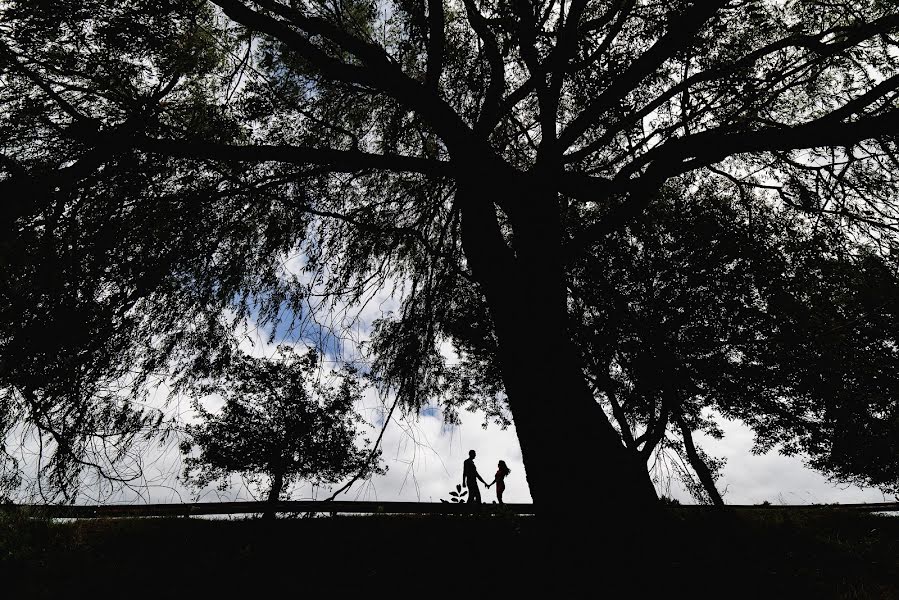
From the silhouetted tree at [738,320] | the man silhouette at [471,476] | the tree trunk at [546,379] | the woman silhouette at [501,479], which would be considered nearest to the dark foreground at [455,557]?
the tree trunk at [546,379]

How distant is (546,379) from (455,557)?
244cm

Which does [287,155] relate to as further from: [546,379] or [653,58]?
[653,58]

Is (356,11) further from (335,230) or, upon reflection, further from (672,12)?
(672,12)

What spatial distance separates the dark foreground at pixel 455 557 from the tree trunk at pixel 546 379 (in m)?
0.16

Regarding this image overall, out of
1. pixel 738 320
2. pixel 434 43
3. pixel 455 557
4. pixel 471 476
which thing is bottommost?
pixel 455 557

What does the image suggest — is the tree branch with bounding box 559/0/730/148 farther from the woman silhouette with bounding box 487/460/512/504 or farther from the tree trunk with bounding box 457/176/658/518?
the woman silhouette with bounding box 487/460/512/504

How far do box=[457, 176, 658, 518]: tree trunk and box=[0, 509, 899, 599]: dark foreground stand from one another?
159 mm

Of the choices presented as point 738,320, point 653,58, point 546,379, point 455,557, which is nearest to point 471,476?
point 455,557

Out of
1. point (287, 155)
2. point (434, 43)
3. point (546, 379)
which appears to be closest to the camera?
point (546, 379)

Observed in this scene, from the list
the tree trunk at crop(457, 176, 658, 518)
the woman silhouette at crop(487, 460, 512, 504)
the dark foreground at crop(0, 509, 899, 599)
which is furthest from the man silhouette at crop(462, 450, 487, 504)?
the tree trunk at crop(457, 176, 658, 518)

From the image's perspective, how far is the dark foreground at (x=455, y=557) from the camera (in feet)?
6.78

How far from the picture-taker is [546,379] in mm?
2676

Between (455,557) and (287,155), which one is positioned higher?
(287,155)

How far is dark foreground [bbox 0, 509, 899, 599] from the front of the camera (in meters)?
2.07
